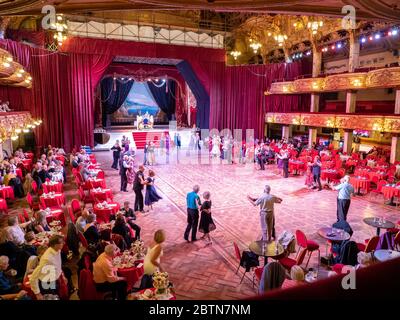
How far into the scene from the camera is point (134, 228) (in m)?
6.56

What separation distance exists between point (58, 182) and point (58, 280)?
6246 millimetres

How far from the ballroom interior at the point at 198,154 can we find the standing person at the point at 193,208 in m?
0.03

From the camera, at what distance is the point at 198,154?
19.4 m

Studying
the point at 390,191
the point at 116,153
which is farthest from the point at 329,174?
the point at 116,153

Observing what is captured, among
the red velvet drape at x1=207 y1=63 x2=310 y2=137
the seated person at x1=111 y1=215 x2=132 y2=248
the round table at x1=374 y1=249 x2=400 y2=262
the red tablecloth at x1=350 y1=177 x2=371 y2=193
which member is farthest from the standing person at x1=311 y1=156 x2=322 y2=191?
the red velvet drape at x1=207 y1=63 x2=310 y2=137

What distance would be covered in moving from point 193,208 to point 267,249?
2.21 metres

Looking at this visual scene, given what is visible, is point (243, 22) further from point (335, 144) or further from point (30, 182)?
point (30, 182)

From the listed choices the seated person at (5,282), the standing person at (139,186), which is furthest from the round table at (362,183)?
the seated person at (5,282)

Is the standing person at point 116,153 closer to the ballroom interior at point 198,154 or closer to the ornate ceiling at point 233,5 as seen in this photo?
the ballroom interior at point 198,154

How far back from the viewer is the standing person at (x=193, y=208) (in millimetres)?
6836

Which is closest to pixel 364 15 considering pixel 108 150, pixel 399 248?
pixel 399 248

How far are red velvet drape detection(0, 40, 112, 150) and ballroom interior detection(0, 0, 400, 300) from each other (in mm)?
83

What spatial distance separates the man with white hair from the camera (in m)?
4.23

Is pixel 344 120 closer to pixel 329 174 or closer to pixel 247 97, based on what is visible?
pixel 329 174
